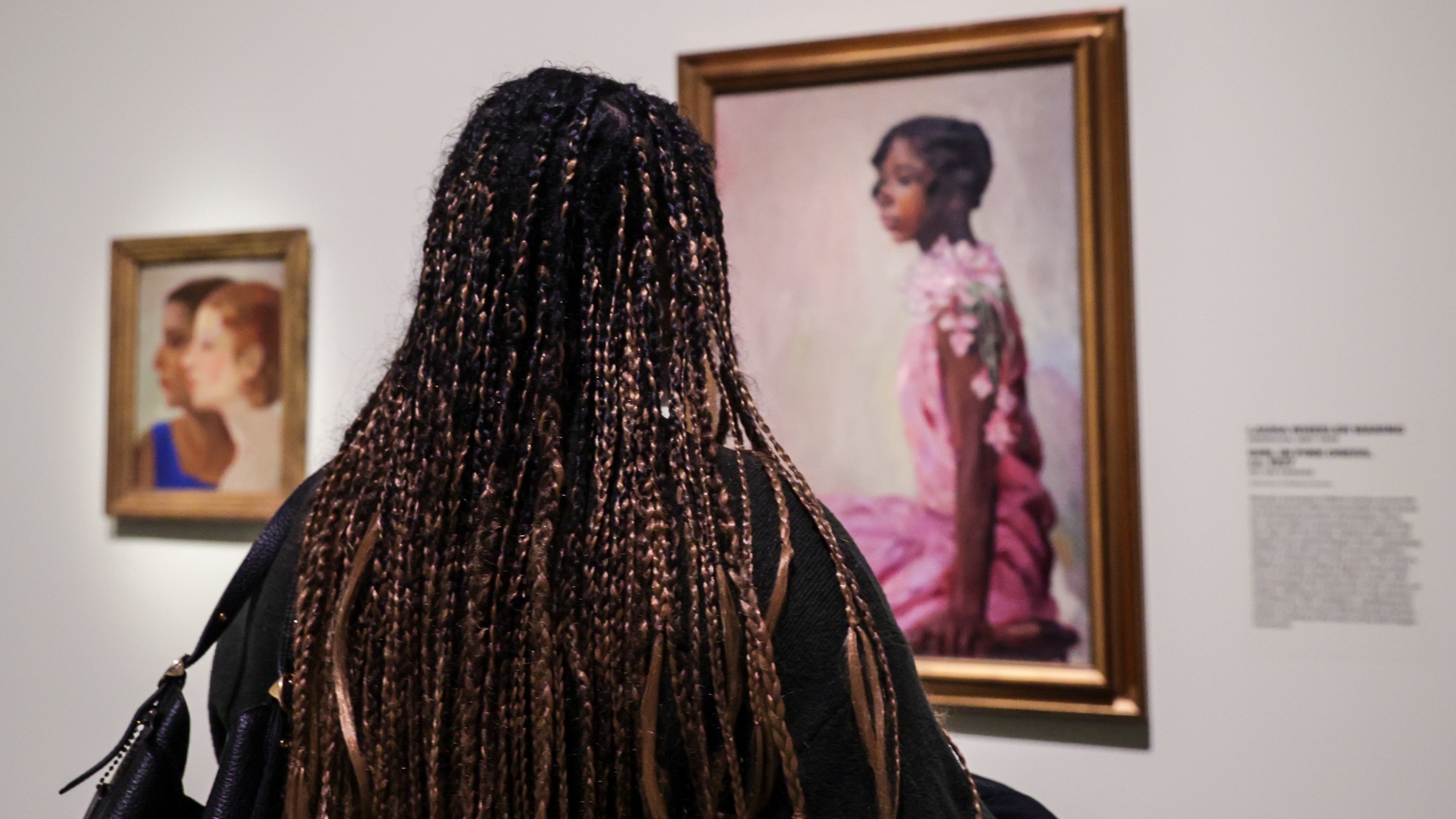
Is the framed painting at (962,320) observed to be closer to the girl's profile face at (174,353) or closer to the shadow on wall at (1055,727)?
the shadow on wall at (1055,727)

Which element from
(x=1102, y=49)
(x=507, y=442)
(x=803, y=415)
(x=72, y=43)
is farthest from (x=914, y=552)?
(x=72, y=43)

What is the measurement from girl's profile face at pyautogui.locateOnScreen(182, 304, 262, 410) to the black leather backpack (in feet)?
3.31

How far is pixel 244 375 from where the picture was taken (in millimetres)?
1580

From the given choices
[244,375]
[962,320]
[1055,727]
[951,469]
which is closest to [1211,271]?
[962,320]

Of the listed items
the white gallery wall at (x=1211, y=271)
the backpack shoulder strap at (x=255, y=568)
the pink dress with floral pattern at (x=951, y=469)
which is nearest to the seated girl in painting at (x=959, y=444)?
the pink dress with floral pattern at (x=951, y=469)

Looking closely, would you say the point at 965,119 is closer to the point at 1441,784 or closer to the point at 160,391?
the point at 1441,784

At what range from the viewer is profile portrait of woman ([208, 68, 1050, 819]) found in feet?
1.76

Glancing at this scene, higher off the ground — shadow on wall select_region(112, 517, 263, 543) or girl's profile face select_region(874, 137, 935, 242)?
girl's profile face select_region(874, 137, 935, 242)

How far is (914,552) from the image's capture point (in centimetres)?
131

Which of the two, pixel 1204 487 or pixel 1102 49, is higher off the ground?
pixel 1102 49

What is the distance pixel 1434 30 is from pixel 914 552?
948 mm

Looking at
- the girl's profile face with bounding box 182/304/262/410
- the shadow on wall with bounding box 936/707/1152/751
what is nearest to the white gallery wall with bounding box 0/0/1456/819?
the shadow on wall with bounding box 936/707/1152/751

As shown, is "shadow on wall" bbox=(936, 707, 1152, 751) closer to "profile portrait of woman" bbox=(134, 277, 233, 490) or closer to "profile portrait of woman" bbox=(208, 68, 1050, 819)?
"profile portrait of woman" bbox=(208, 68, 1050, 819)

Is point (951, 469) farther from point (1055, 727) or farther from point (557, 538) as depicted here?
point (557, 538)
